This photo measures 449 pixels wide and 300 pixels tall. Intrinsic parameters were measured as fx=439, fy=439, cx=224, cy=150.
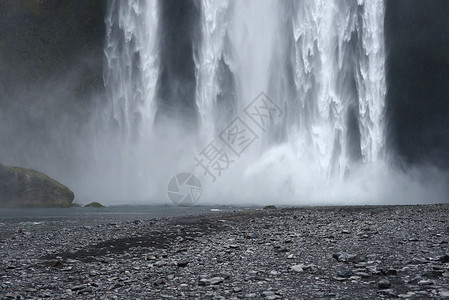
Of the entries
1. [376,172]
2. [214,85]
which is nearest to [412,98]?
[376,172]

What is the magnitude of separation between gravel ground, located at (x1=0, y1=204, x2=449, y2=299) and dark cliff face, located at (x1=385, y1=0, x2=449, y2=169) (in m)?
40.7

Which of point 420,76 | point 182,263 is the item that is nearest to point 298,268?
point 182,263

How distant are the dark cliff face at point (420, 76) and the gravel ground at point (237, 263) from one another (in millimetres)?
40716

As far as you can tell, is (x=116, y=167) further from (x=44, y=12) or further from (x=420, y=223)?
(x=420, y=223)

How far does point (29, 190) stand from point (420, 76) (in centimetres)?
4546

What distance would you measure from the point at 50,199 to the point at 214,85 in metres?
19.8

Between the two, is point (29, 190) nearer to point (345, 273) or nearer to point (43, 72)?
point (43, 72)

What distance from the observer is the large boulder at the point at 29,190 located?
40.4 m

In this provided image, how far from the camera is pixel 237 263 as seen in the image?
847cm

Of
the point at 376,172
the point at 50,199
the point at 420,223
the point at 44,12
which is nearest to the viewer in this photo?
the point at 420,223

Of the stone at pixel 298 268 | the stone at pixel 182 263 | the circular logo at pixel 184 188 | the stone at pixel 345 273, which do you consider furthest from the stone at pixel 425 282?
the circular logo at pixel 184 188

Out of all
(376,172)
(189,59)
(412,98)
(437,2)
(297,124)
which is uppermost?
(437,2)

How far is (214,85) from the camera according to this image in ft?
152

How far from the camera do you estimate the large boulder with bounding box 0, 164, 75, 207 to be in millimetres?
40438
